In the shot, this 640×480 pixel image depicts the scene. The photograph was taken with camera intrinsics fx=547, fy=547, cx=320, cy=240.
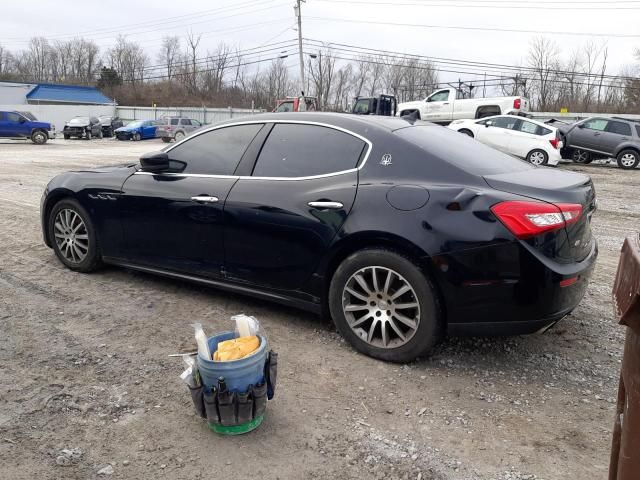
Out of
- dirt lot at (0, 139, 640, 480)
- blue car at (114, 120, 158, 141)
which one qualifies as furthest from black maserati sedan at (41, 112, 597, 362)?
blue car at (114, 120, 158, 141)

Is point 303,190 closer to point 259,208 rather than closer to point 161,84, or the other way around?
point 259,208

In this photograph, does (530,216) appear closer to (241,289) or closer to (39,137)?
(241,289)

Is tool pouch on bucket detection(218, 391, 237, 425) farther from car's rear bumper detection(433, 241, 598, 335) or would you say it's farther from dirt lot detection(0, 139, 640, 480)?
car's rear bumper detection(433, 241, 598, 335)

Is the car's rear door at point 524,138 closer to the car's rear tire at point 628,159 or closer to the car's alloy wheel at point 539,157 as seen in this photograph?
the car's alloy wheel at point 539,157

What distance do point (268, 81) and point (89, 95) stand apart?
83.6ft

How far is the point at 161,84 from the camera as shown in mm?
74750

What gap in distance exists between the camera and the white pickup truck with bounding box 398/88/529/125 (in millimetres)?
22797

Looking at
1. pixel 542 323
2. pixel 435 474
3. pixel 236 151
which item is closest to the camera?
pixel 435 474

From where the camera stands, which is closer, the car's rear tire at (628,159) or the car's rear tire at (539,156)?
the car's rear tire at (539,156)

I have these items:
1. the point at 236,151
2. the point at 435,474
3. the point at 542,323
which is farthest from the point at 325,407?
the point at 236,151

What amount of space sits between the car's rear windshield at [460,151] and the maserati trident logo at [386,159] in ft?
0.61

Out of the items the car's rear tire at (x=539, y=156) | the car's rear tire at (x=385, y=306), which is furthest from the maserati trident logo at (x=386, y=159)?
the car's rear tire at (x=539, y=156)

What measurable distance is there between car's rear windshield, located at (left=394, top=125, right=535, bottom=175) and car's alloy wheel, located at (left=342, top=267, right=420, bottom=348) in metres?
0.83

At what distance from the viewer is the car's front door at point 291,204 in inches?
141
